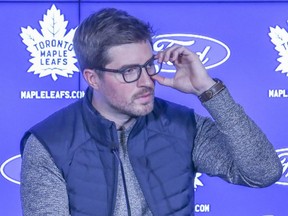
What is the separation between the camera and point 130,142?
1692 mm

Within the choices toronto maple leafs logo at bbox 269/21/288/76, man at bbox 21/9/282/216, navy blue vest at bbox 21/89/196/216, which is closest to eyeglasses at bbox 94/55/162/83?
man at bbox 21/9/282/216

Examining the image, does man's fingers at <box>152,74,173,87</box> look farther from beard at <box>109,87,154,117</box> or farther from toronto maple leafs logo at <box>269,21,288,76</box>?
toronto maple leafs logo at <box>269,21,288,76</box>

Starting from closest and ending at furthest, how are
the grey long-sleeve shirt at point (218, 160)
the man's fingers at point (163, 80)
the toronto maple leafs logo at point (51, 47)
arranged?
the grey long-sleeve shirt at point (218, 160) → the man's fingers at point (163, 80) → the toronto maple leafs logo at point (51, 47)

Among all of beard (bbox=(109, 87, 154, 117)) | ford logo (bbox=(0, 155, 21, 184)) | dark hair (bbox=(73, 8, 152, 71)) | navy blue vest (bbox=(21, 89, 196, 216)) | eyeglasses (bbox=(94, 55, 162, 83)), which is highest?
dark hair (bbox=(73, 8, 152, 71))

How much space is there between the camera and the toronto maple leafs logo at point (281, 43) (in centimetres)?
217

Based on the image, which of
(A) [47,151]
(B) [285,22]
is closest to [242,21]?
(B) [285,22]

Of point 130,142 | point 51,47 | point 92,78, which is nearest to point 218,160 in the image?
point 130,142

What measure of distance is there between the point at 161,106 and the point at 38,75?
1.79ft

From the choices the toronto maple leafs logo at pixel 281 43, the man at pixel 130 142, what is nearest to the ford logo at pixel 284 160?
the toronto maple leafs logo at pixel 281 43

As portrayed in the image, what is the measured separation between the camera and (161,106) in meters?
1.79

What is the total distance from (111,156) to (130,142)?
0.06 m

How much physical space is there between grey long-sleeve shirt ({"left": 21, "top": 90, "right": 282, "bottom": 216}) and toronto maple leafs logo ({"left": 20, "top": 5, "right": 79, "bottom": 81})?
0.51 meters

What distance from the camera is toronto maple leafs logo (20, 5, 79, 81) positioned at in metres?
2.15

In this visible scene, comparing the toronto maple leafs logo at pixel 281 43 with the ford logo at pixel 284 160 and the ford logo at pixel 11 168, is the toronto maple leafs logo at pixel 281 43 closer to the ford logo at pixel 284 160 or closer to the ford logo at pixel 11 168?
the ford logo at pixel 284 160
